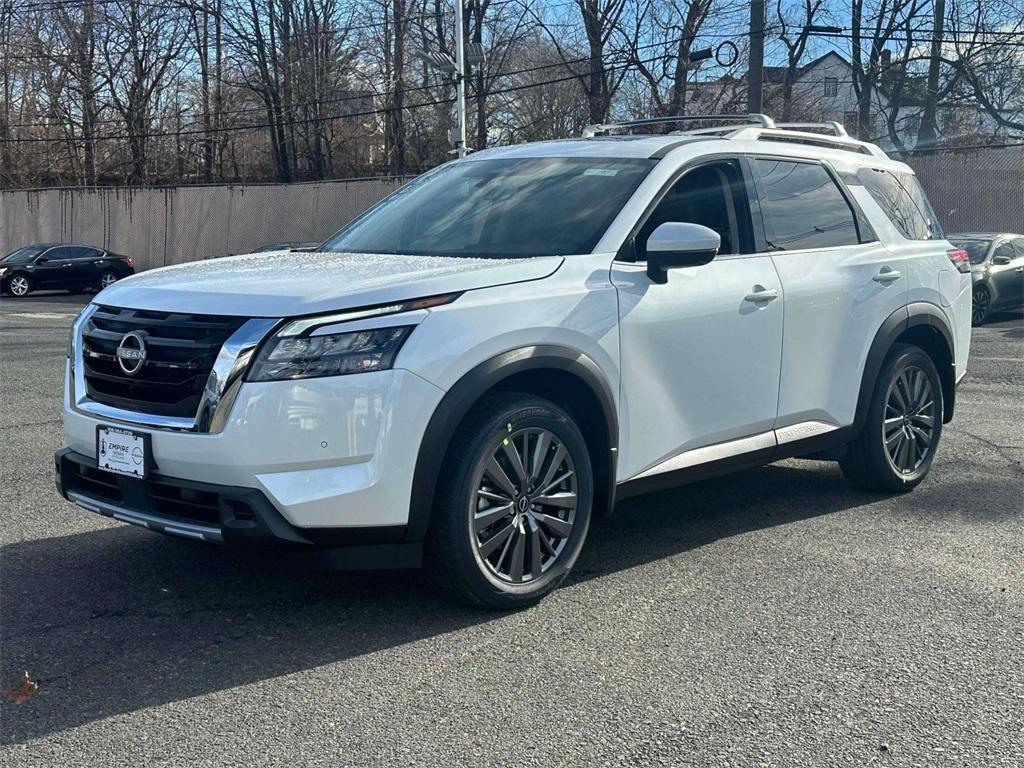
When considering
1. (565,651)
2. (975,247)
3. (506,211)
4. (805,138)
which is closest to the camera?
(565,651)

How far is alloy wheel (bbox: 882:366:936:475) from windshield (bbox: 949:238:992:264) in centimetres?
1241

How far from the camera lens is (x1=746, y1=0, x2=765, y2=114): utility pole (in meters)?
20.4

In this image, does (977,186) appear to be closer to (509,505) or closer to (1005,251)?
(1005,251)

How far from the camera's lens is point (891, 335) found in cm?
602

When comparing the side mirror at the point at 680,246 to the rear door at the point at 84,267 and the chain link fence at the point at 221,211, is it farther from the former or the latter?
the rear door at the point at 84,267

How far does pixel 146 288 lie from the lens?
4266 millimetres

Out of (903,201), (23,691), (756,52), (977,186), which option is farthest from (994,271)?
(23,691)

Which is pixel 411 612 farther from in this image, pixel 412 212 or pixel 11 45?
pixel 11 45

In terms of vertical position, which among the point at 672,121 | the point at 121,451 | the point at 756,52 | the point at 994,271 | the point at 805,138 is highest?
the point at 756,52

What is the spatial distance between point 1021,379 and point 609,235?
7.97 m

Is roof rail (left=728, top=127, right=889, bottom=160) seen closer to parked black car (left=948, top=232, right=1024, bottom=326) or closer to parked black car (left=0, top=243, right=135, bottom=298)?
parked black car (left=948, top=232, right=1024, bottom=326)

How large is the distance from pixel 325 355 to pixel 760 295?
2249mm

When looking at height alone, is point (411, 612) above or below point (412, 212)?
below

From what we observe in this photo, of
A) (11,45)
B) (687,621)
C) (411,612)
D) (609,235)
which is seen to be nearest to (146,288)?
(411,612)
